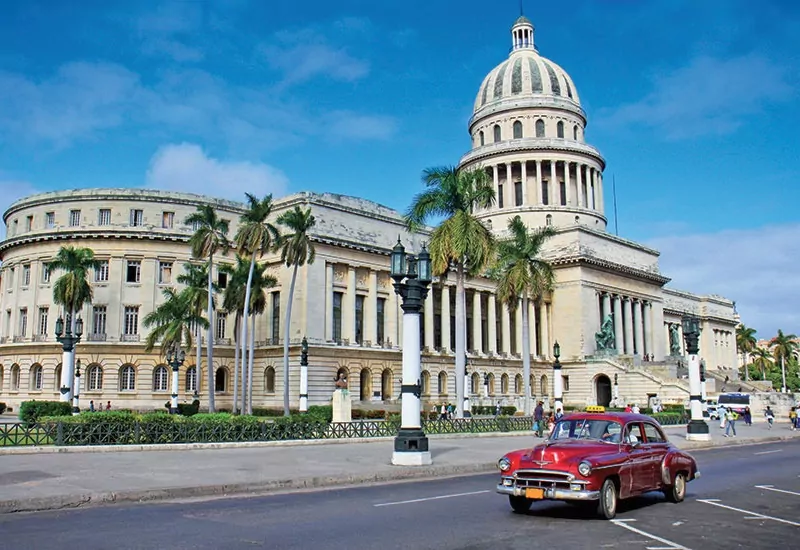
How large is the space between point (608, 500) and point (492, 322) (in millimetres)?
65233

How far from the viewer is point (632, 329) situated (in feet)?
289

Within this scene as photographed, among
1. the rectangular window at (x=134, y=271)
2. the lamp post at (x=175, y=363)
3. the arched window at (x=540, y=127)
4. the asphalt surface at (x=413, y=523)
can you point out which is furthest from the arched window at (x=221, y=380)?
the arched window at (x=540, y=127)

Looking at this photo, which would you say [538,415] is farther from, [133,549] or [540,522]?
[133,549]

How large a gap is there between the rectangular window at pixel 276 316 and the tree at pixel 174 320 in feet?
21.2

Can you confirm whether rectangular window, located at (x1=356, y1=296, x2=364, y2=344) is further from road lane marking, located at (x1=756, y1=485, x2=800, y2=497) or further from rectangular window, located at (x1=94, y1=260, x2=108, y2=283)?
road lane marking, located at (x1=756, y1=485, x2=800, y2=497)

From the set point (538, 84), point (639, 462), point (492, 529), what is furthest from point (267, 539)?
point (538, 84)

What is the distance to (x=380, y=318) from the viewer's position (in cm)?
6631

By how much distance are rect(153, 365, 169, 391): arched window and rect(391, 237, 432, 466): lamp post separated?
4186 centimetres

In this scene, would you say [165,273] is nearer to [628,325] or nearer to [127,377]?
[127,377]

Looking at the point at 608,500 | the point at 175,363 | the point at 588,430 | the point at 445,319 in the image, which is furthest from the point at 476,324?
the point at 608,500

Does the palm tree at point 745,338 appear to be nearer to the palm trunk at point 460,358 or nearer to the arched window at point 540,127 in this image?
the arched window at point 540,127

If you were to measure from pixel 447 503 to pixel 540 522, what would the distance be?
2715 mm

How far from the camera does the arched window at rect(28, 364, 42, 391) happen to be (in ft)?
196

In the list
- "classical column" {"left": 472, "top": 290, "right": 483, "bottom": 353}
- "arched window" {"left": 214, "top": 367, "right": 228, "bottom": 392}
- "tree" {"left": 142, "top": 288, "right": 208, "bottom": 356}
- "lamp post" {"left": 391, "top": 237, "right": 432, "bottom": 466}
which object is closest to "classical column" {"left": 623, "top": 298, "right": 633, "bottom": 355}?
"classical column" {"left": 472, "top": 290, "right": 483, "bottom": 353}
